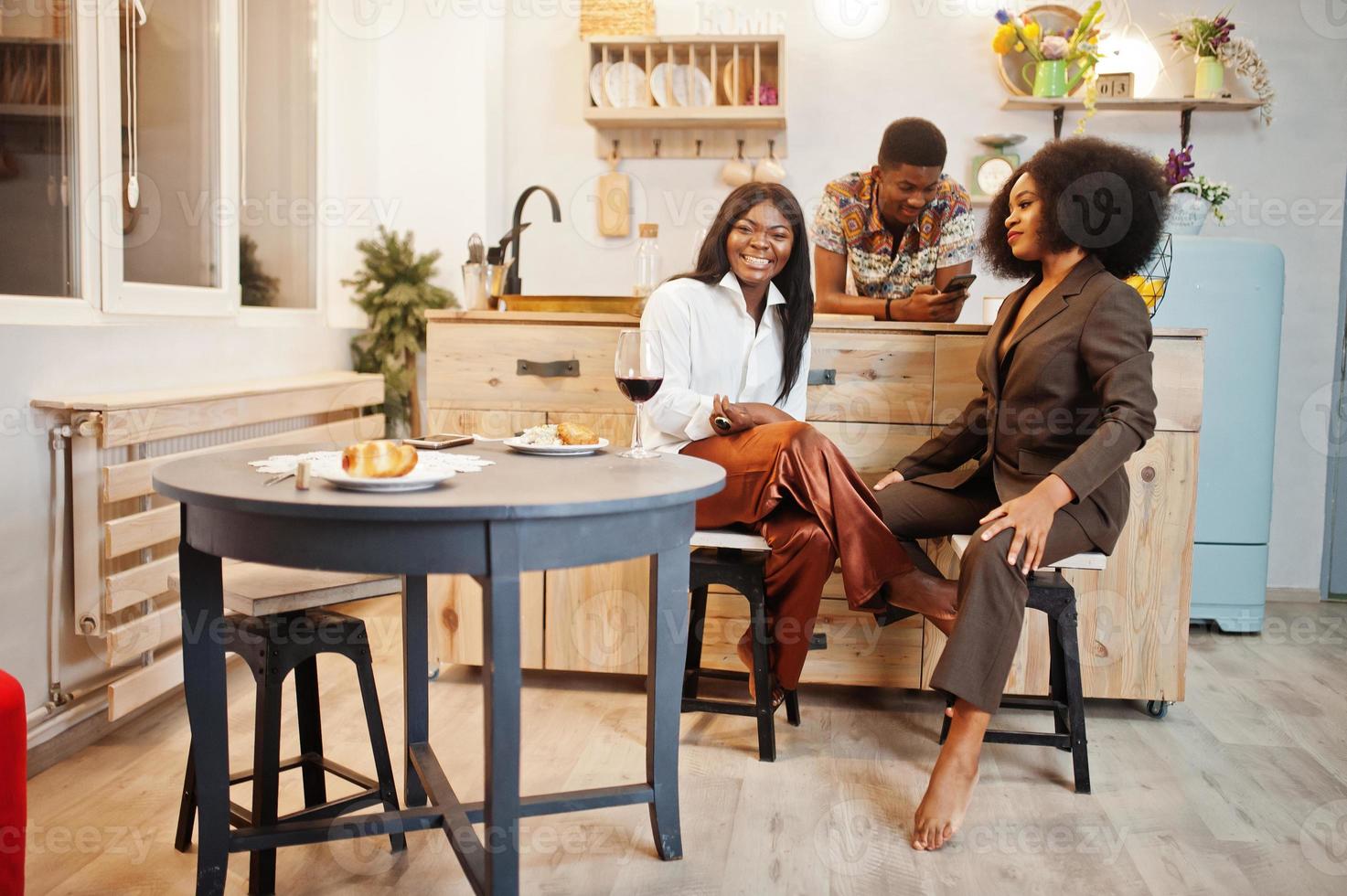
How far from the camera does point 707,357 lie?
104 inches

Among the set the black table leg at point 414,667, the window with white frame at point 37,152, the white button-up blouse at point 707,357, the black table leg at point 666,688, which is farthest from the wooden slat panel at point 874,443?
the window with white frame at point 37,152

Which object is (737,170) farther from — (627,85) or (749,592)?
(749,592)

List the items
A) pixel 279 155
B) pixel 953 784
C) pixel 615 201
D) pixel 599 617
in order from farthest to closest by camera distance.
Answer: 1. pixel 615 201
2. pixel 279 155
3. pixel 599 617
4. pixel 953 784

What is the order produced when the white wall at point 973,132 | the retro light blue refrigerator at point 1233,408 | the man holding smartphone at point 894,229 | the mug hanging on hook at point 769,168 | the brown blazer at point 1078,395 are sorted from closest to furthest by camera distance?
the brown blazer at point 1078,395 < the man holding smartphone at point 894,229 < the retro light blue refrigerator at point 1233,408 < the white wall at point 973,132 < the mug hanging on hook at point 769,168

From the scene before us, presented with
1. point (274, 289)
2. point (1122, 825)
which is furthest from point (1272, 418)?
point (274, 289)

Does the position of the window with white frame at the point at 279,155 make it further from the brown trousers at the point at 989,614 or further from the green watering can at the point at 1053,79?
the green watering can at the point at 1053,79

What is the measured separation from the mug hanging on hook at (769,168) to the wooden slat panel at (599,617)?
2081mm

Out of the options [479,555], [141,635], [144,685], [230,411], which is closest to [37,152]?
[230,411]

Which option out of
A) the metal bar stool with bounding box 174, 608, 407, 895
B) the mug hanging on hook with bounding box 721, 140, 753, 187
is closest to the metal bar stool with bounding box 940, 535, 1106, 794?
the metal bar stool with bounding box 174, 608, 407, 895

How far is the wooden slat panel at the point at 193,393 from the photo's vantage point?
2.37 metres

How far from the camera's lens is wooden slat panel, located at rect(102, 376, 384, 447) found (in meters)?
2.48

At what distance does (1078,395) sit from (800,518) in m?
0.65

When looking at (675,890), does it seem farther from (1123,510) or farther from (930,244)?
(930,244)

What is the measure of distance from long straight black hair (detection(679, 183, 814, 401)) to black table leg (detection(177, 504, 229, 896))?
4.48ft
